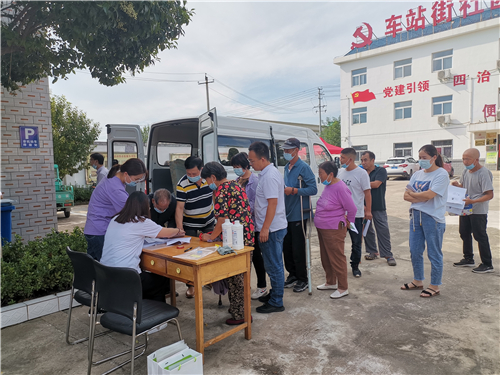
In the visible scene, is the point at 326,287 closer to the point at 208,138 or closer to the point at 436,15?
the point at 208,138

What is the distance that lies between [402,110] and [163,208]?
77.2 ft

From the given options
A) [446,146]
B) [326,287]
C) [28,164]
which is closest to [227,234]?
[326,287]

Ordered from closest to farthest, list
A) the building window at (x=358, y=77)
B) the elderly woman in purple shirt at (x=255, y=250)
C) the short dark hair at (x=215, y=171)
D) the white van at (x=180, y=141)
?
1. the short dark hair at (x=215, y=171)
2. the elderly woman in purple shirt at (x=255, y=250)
3. the white van at (x=180, y=141)
4. the building window at (x=358, y=77)

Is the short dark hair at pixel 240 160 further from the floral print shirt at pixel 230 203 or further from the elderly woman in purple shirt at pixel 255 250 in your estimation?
the floral print shirt at pixel 230 203

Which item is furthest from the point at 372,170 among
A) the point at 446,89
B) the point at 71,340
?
the point at 446,89

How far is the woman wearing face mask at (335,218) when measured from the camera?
3908 millimetres

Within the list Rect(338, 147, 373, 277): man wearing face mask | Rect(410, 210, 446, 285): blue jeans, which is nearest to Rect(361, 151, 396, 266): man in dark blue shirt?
→ Rect(338, 147, 373, 277): man wearing face mask

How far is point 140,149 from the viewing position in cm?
677

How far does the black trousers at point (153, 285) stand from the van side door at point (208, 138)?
2407 millimetres

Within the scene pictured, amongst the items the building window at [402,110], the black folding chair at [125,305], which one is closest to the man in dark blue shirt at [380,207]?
the black folding chair at [125,305]

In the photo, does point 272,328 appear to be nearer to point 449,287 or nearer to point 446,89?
point 449,287

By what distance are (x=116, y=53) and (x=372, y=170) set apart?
395 cm

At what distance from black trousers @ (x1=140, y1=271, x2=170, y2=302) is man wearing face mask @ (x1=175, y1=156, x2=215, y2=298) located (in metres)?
0.77

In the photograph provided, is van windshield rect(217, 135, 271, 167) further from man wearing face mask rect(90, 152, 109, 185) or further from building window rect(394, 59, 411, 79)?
building window rect(394, 59, 411, 79)
